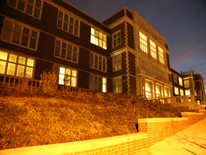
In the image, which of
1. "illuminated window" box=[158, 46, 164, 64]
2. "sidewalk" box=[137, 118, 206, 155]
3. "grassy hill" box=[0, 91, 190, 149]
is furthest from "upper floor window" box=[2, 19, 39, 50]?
"illuminated window" box=[158, 46, 164, 64]

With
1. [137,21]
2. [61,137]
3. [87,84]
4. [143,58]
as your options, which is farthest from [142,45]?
[61,137]

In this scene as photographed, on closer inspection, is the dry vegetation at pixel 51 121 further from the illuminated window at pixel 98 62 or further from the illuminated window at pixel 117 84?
the illuminated window at pixel 98 62

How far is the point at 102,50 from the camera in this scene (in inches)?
845

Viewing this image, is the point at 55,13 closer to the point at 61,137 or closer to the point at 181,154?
Result: the point at 61,137

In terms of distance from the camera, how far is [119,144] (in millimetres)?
4660

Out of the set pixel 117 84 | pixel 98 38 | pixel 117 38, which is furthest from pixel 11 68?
pixel 117 38

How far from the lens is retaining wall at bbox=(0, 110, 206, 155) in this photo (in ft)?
10.2

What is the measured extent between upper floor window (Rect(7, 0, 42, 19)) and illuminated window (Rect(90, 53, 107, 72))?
8.03 metres

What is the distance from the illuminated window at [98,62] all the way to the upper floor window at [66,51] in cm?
255

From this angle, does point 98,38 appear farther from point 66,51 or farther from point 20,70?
point 20,70

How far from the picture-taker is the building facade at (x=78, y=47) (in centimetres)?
1364

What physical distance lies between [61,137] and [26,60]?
11853mm

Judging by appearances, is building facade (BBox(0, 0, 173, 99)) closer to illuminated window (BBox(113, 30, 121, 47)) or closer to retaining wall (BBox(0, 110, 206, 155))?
illuminated window (BBox(113, 30, 121, 47))

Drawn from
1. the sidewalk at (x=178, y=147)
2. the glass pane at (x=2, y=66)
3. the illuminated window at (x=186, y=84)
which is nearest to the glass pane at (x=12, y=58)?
the glass pane at (x=2, y=66)
